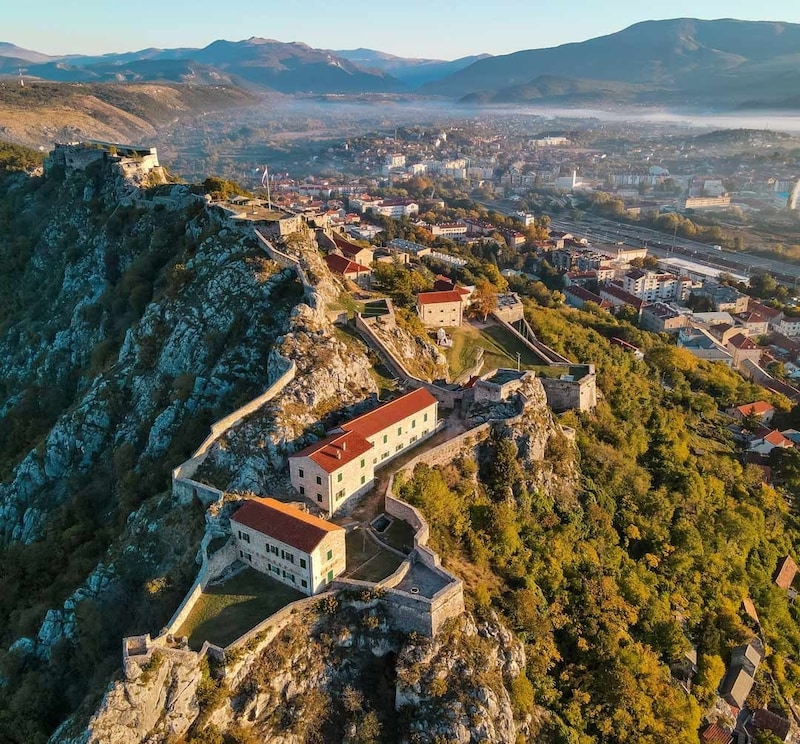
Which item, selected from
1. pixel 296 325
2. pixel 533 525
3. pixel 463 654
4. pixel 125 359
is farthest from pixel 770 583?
pixel 125 359

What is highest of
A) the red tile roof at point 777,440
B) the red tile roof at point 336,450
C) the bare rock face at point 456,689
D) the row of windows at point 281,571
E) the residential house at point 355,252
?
the residential house at point 355,252

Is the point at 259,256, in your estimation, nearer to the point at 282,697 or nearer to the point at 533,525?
the point at 533,525

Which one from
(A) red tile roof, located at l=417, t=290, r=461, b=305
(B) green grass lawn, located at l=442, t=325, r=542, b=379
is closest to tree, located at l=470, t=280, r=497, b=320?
(B) green grass lawn, located at l=442, t=325, r=542, b=379

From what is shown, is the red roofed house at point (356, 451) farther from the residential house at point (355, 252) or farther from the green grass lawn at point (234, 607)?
the residential house at point (355, 252)

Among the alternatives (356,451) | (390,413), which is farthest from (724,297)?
(356,451)

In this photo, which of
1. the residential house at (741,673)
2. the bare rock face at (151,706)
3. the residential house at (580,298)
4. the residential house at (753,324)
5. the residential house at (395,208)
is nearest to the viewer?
the bare rock face at (151,706)

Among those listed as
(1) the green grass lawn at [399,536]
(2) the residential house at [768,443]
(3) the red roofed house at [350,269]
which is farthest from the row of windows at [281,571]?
(2) the residential house at [768,443]

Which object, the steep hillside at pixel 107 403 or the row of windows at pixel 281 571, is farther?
the steep hillside at pixel 107 403

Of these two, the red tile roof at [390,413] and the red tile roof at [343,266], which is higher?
the red tile roof at [343,266]

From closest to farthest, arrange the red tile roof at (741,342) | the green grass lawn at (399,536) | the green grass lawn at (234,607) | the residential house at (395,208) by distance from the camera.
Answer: the green grass lawn at (234,607)
the green grass lawn at (399,536)
the red tile roof at (741,342)
the residential house at (395,208)
